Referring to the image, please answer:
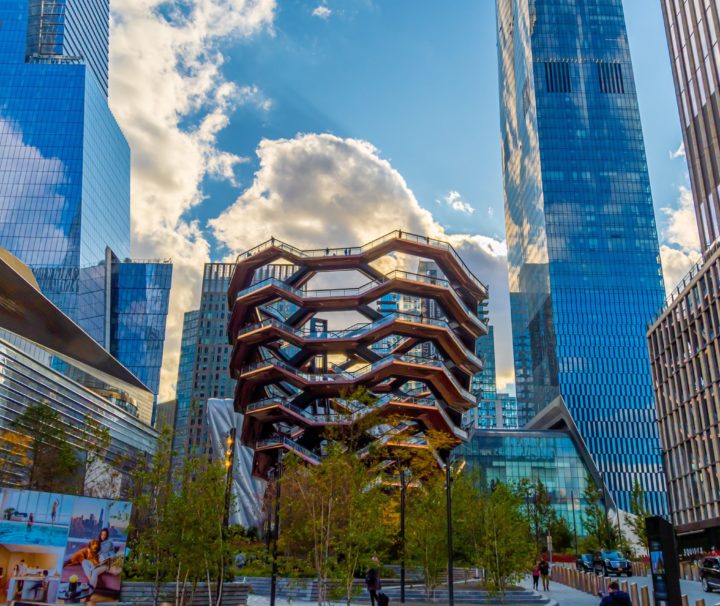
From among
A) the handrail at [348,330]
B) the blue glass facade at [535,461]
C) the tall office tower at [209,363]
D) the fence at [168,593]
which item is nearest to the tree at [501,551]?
the fence at [168,593]

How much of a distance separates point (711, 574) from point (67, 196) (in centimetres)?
12521

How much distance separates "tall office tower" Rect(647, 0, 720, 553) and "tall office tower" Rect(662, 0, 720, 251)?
3.2 inches

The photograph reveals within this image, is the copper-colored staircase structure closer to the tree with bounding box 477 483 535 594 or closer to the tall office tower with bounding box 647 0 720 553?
the tall office tower with bounding box 647 0 720 553

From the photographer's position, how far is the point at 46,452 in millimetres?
54219

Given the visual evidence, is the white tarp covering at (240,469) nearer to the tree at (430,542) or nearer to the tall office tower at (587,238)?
the tree at (430,542)

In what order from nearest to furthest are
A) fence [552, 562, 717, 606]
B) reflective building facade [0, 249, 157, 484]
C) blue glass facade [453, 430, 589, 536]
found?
fence [552, 562, 717, 606] → reflective building facade [0, 249, 157, 484] → blue glass facade [453, 430, 589, 536]

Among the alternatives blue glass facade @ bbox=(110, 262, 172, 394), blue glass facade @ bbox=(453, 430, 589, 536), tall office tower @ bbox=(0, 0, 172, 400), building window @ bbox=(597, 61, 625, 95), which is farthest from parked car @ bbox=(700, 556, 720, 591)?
building window @ bbox=(597, 61, 625, 95)

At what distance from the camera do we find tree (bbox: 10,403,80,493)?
2000 inches

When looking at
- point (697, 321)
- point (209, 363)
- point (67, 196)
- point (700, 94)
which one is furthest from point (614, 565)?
point (209, 363)

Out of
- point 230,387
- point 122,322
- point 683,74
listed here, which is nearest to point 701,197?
point 683,74

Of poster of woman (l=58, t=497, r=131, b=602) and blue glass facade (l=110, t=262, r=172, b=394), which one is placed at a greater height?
blue glass facade (l=110, t=262, r=172, b=394)

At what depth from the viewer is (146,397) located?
360ft

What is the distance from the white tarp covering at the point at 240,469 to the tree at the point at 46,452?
135 feet

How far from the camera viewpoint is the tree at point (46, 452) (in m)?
50.8
